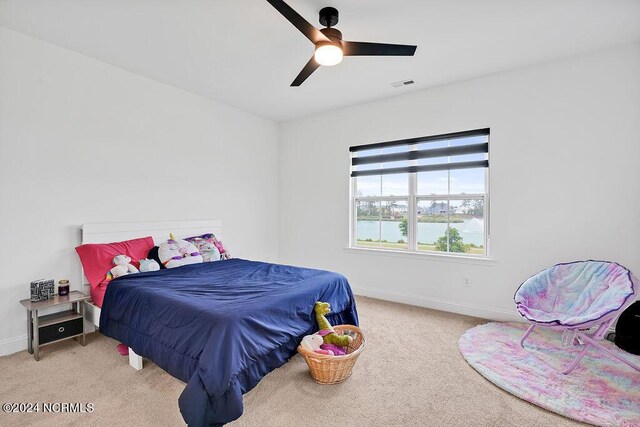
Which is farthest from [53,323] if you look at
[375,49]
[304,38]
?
[375,49]

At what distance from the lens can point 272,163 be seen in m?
5.21

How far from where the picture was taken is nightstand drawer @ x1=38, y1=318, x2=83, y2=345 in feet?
8.25

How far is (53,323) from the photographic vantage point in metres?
2.55

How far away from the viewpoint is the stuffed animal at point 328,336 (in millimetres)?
2199

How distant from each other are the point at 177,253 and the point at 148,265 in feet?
1.08

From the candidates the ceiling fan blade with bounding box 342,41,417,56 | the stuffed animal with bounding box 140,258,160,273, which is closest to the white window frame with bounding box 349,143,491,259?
the ceiling fan blade with bounding box 342,41,417,56

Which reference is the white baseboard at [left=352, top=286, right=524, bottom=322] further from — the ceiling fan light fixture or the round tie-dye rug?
the ceiling fan light fixture

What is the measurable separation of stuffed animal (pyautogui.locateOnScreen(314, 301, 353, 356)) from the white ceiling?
230 cm

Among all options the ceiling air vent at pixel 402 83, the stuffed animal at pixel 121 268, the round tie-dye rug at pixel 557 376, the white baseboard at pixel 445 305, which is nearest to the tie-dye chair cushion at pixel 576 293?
the round tie-dye rug at pixel 557 376

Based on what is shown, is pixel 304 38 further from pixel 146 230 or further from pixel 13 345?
pixel 13 345

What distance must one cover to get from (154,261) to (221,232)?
1289mm

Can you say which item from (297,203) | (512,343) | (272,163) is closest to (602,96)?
(512,343)

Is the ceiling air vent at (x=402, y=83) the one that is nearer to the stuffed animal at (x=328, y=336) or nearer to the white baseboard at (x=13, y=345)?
the stuffed animal at (x=328, y=336)

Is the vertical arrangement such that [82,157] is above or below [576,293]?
above
